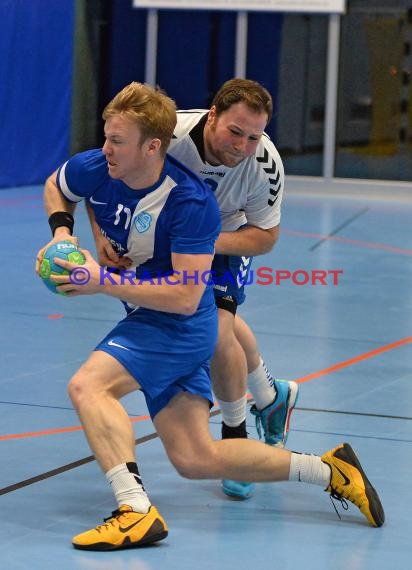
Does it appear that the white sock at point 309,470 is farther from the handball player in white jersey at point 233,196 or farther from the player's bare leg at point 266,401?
the player's bare leg at point 266,401

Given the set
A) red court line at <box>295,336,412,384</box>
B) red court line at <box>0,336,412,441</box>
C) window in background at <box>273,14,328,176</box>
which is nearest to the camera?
red court line at <box>0,336,412,441</box>

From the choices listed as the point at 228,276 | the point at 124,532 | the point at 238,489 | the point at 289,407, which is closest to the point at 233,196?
the point at 228,276

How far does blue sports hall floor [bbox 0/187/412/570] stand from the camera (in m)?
3.94

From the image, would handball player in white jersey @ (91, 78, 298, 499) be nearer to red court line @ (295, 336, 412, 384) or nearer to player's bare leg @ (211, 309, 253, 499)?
player's bare leg @ (211, 309, 253, 499)

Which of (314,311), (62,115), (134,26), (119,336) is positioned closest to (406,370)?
(314,311)

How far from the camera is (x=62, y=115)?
54.3 feet

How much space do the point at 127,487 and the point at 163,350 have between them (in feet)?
1.57

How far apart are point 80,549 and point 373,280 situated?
6.01m

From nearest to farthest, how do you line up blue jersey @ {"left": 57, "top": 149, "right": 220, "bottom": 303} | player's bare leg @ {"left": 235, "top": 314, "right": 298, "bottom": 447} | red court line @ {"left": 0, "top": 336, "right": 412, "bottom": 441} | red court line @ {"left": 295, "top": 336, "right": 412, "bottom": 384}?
blue jersey @ {"left": 57, "top": 149, "right": 220, "bottom": 303} → player's bare leg @ {"left": 235, "top": 314, "right": 298, "bottom": 447} → red court line @ {"left": 0, "top": 336, "right": 412, "bottom": 441} → red court line @ {"left": 295, "top": 336, "right": 412, "bottom": 384}

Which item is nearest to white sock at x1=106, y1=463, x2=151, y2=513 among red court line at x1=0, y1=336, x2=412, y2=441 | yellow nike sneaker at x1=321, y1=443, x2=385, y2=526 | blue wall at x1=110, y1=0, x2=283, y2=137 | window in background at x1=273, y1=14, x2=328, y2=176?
yellow nike sneaker at x1=321, y1=443, x2=385, y2=526

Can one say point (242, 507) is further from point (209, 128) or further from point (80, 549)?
point (209, 128)

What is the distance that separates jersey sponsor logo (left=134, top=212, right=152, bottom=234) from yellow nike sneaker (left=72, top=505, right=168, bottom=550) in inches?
37.1

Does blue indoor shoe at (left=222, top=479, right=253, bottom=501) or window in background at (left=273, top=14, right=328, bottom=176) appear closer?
blue indoor shoe at (left=222, top=479, right=253, bottom=501)

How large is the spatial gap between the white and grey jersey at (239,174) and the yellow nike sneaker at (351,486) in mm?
1022
